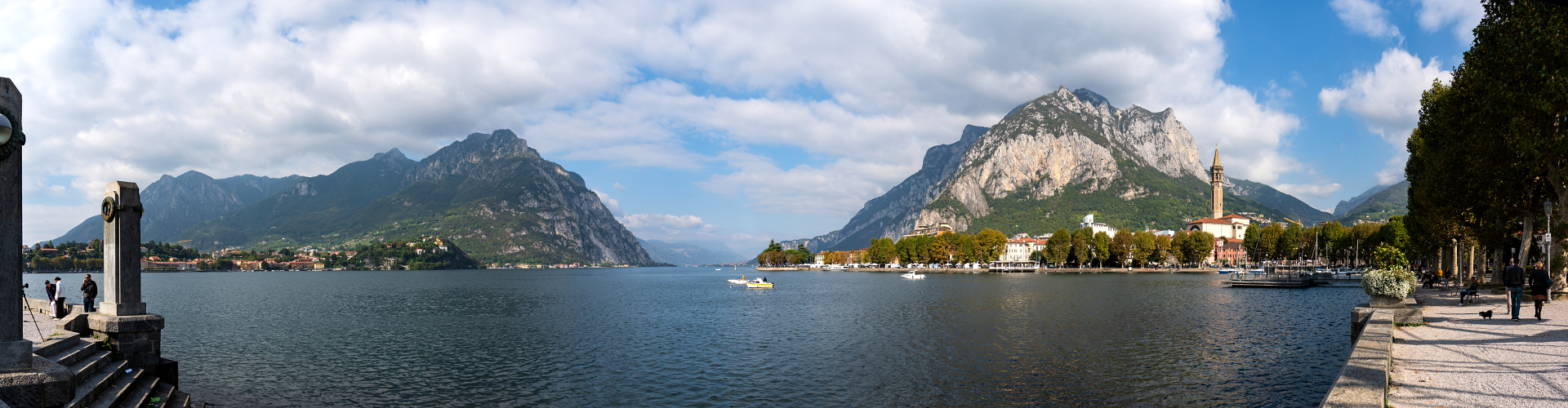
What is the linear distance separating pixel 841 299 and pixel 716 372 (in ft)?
145

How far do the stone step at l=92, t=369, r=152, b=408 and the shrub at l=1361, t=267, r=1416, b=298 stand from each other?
119 ft

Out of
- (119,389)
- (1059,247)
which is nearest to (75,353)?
(119,389)

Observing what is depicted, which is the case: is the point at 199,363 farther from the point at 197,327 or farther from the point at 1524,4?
the point at 1524,4

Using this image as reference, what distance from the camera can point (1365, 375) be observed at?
1213 centimetres

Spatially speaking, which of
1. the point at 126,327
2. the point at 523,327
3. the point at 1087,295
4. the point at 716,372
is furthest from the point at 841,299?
the point at 126,327

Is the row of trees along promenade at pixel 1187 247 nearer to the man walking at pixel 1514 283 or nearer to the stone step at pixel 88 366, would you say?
the man walking at pixel 1514 283

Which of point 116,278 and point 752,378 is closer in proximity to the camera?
point 116,278

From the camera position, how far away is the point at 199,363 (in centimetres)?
2838

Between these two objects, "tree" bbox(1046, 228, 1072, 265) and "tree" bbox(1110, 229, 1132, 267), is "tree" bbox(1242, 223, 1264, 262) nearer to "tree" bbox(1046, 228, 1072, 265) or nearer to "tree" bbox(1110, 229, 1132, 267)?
"tree" bbox(1110, 229, 1132, 267)

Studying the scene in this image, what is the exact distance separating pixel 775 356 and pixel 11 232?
23392 millimetres

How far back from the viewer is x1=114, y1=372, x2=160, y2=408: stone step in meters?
16.4

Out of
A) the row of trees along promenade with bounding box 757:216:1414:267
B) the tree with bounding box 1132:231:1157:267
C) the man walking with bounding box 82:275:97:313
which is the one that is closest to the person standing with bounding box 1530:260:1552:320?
the man walking with bounding box 82:275:97:313

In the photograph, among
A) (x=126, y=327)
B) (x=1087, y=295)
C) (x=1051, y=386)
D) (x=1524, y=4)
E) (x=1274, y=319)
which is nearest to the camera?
(x=126, y=327)

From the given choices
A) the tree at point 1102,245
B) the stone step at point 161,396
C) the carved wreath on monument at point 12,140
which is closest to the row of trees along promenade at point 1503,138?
the carved wreath on monument at point 12,140
